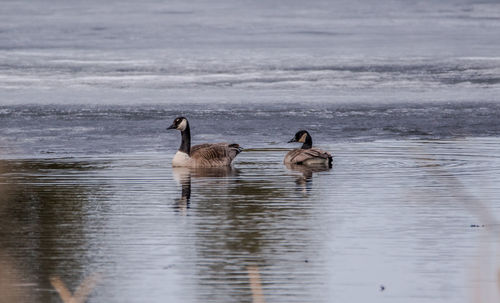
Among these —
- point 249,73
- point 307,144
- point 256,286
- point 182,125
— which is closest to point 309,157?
point 307,144

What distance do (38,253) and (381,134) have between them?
969 centimetres

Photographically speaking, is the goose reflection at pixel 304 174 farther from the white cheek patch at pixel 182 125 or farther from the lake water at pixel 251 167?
the white cheek patch at pixel 182 125

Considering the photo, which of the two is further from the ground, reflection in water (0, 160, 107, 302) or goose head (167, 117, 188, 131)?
goose head (167, 117, 188, 131)

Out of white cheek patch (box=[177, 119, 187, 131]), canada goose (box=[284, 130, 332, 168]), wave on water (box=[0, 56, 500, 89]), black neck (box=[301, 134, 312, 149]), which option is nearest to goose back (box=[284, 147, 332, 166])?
canada goose (box=[284, 130, 332, 168])

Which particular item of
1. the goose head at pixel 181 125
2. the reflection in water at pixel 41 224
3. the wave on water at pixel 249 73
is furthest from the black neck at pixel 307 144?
the wave on water at pixel 249 73

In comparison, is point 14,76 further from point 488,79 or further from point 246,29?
point 246,29

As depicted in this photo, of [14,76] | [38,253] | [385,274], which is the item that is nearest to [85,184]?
[38,253]

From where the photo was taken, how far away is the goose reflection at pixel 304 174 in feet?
37.5

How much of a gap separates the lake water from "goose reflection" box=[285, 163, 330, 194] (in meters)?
0.06

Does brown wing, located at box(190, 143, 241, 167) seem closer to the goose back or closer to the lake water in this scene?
the lake water

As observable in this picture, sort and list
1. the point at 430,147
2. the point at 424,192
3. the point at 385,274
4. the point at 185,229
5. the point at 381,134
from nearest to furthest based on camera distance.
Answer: the point at 385,274
the point at 185,229
the point at 424,192
the point at 430,147
the point at 381,134

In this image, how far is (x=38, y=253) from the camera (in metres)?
7.65

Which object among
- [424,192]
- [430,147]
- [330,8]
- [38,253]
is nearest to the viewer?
[38,253]

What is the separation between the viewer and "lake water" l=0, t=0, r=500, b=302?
689 cm
